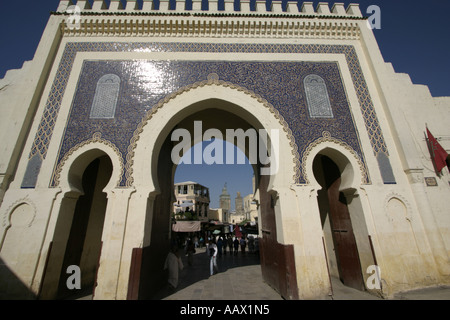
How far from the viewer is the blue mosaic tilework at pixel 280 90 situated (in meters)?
4.28

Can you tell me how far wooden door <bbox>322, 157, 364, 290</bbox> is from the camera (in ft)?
13.3

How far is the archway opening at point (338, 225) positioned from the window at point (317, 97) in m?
1.11

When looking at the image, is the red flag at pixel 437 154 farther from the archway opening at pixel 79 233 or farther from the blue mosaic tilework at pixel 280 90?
the archway opening at pixel 79 233

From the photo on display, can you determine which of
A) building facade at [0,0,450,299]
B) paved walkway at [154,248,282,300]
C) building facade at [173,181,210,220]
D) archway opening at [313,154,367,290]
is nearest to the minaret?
building facade at [173,181,210,220]

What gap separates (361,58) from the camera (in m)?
5.19

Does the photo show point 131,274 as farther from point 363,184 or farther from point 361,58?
point 361,58

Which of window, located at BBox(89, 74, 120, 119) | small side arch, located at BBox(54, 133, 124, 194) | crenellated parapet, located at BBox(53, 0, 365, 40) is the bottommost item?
small side arch, located at BBox(54, 133, 124, 194)

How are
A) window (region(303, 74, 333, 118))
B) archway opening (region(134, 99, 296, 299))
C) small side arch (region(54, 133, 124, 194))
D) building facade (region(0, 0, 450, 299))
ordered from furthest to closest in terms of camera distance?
window (region(303, 74, 333, 118)) < small side arch (region(54, 133, 124, 194)) < archway opening (region(134, 99, 296, 299)) < building facade (region(0, 0, 450, 299))

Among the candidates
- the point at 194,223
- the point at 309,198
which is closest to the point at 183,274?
the point at 309,198

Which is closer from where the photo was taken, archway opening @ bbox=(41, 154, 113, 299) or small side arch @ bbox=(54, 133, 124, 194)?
archway opening @ bbox=(41, 154, 113, 299)

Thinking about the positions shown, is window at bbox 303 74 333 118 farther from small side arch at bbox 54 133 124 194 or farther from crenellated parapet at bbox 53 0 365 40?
small side arch at bbox 54 133 124 194

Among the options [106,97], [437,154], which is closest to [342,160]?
[437,154]

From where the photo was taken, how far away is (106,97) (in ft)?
15.0

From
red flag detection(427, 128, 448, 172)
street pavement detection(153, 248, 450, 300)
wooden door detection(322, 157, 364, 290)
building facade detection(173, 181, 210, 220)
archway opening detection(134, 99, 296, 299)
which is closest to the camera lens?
street pavement detection(153, 248, 450, 300)
